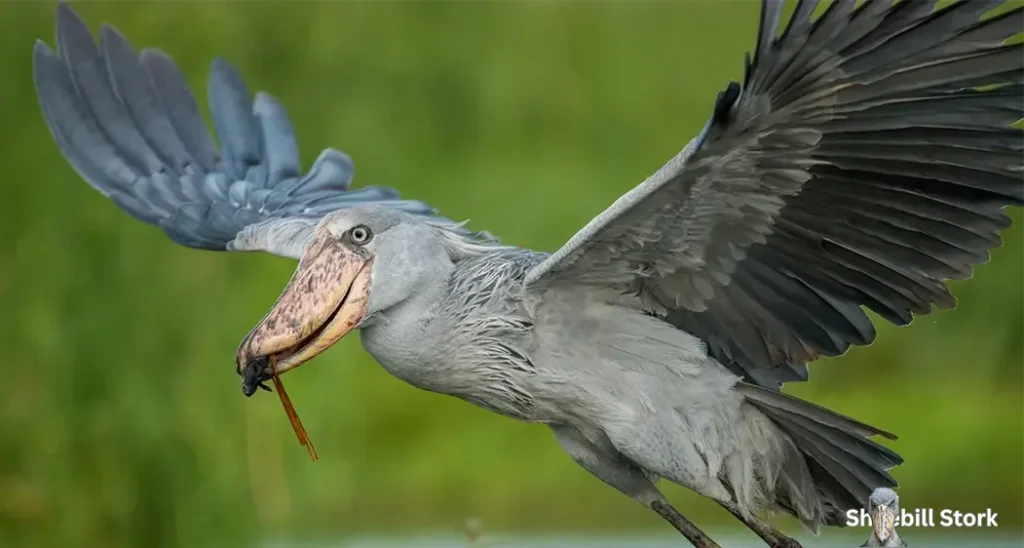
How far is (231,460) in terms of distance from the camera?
334 cm

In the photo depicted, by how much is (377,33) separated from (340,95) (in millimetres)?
230

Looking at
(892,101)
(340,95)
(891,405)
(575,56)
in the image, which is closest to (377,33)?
(340,95)

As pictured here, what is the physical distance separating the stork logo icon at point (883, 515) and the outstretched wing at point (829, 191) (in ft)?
0.76

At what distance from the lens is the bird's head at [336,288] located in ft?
5.38

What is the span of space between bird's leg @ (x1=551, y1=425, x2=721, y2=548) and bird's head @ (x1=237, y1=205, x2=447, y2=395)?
1.16 ft

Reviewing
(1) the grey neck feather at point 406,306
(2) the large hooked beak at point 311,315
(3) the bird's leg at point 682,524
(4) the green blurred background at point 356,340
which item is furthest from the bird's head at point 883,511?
(4) the green blurred background at point 356,340

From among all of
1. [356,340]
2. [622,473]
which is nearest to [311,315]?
[622,473]

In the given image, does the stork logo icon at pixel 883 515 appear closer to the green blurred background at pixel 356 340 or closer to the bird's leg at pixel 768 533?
the bird's leg at pixel 768 533

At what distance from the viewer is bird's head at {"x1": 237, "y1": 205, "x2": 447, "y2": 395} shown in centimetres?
164

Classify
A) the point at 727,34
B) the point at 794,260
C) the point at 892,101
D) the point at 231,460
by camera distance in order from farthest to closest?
1. the point at 727,34
2. the point at 231,460
3. the point at 794,260
4. the point at 892,101

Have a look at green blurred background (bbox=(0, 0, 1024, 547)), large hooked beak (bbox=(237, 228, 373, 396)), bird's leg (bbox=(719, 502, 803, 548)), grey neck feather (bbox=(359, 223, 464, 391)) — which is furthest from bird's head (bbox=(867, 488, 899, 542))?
green blurred background (bbox=(0, 0, 1024, 547))

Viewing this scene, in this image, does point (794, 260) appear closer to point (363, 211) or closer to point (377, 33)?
point (363, 211)

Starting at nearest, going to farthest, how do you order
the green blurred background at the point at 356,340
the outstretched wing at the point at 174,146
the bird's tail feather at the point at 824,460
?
the bird's tail feather at the point at 824,460 < the outstretched wing at the point at 174,146 < the green blurred background at the point at 356,340

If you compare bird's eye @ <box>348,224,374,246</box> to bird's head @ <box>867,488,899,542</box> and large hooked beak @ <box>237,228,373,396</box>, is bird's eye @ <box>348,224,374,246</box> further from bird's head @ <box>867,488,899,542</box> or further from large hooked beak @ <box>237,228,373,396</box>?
bird's head @ <box>867,488,899,542</box>
